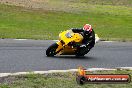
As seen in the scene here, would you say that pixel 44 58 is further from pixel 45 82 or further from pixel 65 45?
pixel 45 82

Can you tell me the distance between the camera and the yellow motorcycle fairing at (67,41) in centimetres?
1415

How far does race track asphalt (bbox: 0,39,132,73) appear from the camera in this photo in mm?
12062

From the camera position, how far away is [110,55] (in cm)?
1570

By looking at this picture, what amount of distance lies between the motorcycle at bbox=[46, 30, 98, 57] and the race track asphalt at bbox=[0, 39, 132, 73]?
189mm

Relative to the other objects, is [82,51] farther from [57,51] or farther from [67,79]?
[67,79]

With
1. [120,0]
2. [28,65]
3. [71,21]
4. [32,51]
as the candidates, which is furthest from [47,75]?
[120,0]

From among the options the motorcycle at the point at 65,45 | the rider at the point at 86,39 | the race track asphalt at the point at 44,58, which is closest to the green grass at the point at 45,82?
the race track asphalt at the point at 44,58

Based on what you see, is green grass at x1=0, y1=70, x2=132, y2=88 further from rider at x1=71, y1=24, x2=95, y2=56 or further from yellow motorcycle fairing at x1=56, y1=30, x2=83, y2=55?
rider at x1=71, y1=24, x2=95, y2=56

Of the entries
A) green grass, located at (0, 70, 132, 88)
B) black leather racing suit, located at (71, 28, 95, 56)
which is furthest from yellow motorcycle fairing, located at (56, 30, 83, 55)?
green grass, located at (0, 70, 132, 88)

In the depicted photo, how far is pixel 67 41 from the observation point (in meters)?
14.1

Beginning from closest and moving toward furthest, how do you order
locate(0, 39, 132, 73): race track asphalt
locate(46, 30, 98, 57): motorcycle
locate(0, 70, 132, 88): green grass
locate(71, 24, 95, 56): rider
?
1. locate(0, 70, 132, 88): green grass
2. locate(0, 39, 132, 73): race track asphalt
3. locate(46, 30, 98, 57): motorcycle
4. locate(71, 24, 95, 56): rider

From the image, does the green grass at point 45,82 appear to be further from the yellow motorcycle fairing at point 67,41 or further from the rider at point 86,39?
the rider at point 86,39

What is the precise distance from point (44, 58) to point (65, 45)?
870 mm

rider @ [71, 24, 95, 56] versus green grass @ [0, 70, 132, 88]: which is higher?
green grass @ [0, 70, 132, 88]
